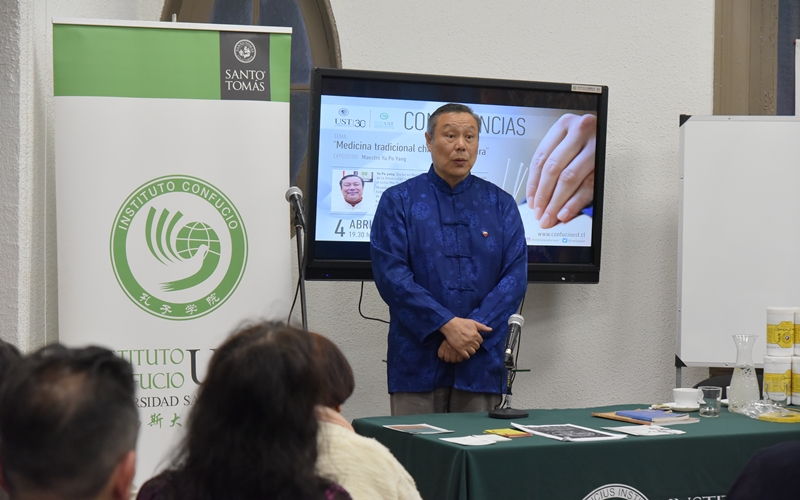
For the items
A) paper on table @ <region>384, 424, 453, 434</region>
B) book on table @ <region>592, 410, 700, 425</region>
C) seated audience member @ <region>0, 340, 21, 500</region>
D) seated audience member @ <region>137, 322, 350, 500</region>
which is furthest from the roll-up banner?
seated audience member @ <region>137, 322, 350, 500</region>

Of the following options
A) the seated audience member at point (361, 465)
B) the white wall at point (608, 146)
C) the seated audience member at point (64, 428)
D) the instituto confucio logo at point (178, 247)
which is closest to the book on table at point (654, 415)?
the seated audience member at point (361, 465)

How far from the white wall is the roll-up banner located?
108 cm

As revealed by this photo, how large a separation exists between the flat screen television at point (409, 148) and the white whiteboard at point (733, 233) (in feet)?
1.59

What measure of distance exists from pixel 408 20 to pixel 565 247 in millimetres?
1433

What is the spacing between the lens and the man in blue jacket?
10.7 feet

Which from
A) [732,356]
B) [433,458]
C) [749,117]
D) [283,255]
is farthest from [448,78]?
[433,458]

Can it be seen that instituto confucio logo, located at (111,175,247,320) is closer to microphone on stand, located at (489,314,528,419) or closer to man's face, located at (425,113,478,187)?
man's face, located at (425,113,478,187)

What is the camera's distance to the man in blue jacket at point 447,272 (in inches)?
129

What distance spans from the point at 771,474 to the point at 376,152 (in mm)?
2966

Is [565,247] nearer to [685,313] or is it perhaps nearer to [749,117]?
[685,313]

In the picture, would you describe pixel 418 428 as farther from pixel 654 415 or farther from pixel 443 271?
pixel 443 271

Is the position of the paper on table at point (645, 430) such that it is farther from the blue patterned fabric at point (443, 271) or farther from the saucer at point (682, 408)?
the blue patterned fabric at point (443, 271)


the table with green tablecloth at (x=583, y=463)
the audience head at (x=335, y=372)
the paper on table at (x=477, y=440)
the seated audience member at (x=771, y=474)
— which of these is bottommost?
the table with green tablecloth at (x=583, y=463)

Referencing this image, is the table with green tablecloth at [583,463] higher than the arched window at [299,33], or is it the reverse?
the arched window at [299,33]
